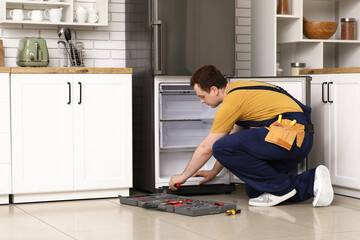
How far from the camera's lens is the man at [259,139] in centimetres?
388

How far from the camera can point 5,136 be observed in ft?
13.6

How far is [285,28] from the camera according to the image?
520cm

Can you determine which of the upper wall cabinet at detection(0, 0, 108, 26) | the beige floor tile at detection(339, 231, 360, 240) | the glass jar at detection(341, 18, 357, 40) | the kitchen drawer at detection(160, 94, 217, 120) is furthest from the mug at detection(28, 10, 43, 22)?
the beige floor tile at detection(339, 231, 360, 240)

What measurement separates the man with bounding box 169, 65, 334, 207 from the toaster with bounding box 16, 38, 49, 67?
1178 millimetres

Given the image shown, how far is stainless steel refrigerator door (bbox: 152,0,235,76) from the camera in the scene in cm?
445

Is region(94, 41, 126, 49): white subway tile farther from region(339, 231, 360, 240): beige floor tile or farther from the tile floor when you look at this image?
region(339, 231, 360, 240): beige floor tile

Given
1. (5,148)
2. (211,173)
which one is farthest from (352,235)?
(5,148)

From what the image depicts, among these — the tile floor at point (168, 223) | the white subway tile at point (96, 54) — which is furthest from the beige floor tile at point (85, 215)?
the white subway tile at point (96, 54)

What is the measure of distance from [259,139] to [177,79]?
0.92 m

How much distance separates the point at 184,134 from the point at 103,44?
0.98m

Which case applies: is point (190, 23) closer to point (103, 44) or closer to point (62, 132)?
point (103, 44)

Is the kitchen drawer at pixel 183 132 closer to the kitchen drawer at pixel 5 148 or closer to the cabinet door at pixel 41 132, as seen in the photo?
the cabinet door at pixel 41 132

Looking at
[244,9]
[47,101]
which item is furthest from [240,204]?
[244,9]

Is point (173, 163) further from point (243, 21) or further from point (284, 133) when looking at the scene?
point (243, 21)
